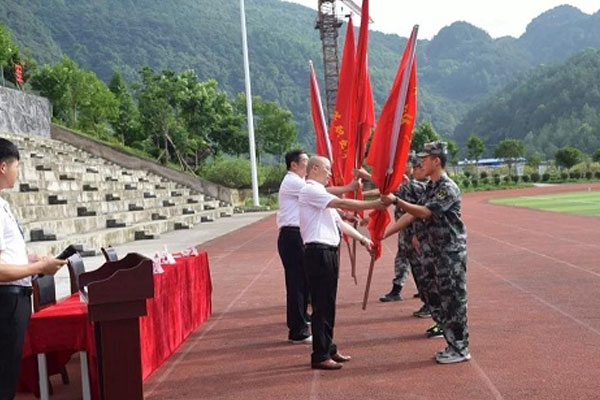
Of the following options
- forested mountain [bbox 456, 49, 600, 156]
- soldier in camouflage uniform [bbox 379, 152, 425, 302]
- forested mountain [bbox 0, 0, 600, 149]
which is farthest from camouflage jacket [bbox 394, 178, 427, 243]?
forested mountain [bbox 0, 0, 600, 149]

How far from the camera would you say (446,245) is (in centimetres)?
541

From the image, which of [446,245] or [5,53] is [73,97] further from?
[446,245]

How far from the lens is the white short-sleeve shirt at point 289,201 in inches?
247

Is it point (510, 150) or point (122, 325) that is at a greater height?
point (510, 150)

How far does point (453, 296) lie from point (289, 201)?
1779 mm

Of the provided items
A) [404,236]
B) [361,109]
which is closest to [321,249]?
[361,109]

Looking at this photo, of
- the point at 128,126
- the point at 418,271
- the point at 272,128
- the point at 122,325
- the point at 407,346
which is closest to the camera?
the point at 122,325

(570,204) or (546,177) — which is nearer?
(570,204)

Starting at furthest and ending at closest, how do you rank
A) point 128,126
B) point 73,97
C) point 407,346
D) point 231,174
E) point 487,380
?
point 128,126, point 73,97, point 231,174, point 407,346, point 487,380

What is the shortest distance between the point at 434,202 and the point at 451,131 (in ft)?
414

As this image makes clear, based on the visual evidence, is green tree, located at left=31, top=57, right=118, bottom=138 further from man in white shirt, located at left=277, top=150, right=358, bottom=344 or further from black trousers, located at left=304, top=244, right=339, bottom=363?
black trousers, located at left=304, top=244, right=339, bottom=363

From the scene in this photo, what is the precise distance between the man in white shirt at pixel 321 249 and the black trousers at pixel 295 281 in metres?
0.98

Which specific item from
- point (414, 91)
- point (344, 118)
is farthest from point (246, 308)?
point (414, 91)

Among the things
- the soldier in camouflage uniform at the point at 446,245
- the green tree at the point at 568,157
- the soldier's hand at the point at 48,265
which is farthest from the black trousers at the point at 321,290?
the green tree at the point at 568,157
